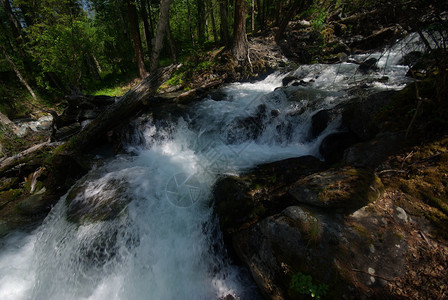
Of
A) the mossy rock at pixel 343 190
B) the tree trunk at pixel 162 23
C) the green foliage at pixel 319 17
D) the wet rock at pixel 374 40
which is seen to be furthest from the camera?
the wet rock at pixel 374 40

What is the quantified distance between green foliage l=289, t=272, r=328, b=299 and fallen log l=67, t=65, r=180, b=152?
556 centimetres

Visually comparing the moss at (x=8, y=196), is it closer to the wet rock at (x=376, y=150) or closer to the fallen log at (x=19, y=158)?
the fallen log at (x=19, y=158)

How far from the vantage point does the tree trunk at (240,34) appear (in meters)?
9.39

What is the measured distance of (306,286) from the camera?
1.99 meters

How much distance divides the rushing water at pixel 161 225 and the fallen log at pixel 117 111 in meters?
0.91

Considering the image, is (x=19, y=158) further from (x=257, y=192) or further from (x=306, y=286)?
(x=306, y=286)

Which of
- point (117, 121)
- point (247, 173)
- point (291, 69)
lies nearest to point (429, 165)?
point (247, 173)

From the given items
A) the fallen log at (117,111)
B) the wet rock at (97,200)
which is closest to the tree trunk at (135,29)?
the fallen log at (117,111)

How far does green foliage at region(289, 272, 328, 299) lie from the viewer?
6.21 feet

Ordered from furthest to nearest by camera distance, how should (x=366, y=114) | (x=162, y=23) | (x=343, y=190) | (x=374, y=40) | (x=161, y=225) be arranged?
1. (x=374, y=40)
2. (x=162, y=23)
3. (x=366, y=114)
4. (x=161, y=225)
5. (x=343, y=190)

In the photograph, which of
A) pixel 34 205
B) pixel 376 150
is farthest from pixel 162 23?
pixel 376 150

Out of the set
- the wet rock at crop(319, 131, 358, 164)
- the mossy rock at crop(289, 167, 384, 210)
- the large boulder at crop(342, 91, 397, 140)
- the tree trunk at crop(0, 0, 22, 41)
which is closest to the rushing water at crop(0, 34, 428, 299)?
the wet rock at crop(319, 131, 358, 164)

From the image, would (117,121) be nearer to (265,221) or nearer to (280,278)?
(265,221)

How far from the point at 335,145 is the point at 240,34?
26.6 ft
